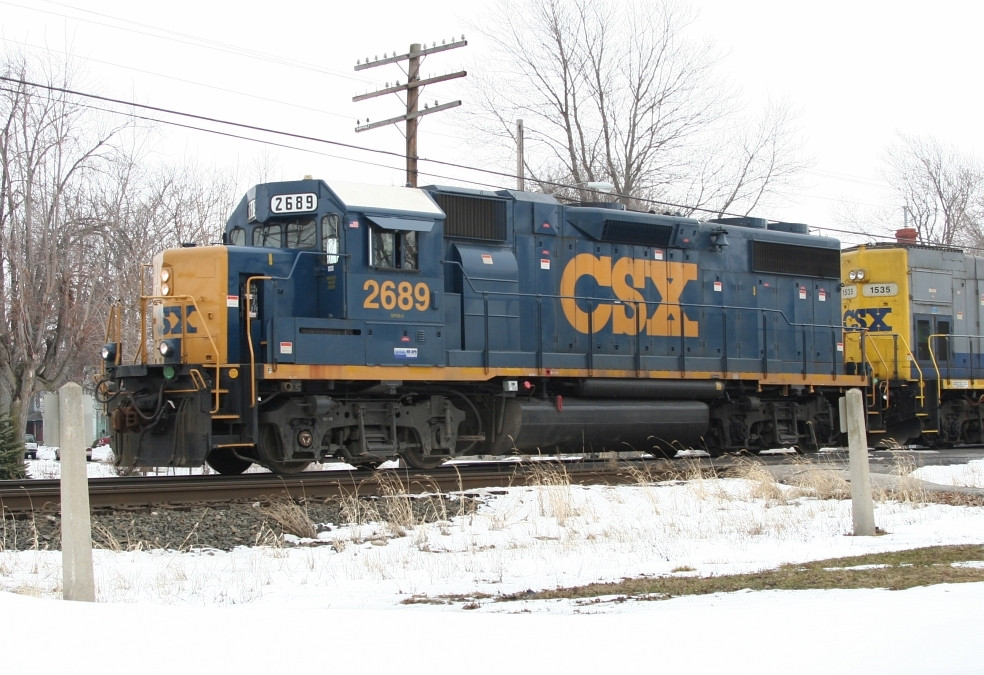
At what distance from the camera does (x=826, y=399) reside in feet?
61.3

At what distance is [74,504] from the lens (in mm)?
6340

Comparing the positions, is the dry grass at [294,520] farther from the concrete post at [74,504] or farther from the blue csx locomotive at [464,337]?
the concrete post at [74,504]

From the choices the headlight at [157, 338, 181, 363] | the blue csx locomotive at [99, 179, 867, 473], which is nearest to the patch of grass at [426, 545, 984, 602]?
the blue csx locomotive at [99, 179, 867, 473]

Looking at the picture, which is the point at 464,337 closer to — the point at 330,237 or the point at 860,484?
the point at 330,237

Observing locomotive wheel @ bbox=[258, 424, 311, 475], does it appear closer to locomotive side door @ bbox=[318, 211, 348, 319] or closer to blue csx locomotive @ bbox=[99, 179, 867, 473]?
blue csx locomotive @ bbox=[99, 179, 867, 473]

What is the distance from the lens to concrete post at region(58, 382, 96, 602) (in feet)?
20.2

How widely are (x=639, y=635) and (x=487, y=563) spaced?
3.73 m

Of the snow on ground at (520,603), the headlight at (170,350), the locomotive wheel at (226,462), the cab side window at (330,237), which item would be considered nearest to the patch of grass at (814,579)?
the snow on ground at (520,603)

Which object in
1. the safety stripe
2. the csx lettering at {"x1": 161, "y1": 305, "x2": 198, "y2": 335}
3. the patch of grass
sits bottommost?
the patch of grass

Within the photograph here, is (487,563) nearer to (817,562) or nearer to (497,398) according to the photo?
(817,562)

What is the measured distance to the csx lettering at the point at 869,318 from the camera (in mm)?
21328

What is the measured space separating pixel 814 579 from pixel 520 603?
1.82m

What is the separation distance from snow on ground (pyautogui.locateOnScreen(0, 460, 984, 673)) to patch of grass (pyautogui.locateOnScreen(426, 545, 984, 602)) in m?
0.30

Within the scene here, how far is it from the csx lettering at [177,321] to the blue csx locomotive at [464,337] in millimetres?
37
